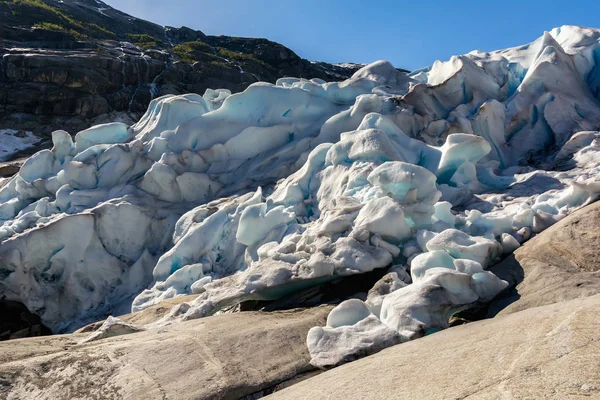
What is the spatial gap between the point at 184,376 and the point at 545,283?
3397mm

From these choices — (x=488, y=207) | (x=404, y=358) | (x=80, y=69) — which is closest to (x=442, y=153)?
(x=488, y=207)

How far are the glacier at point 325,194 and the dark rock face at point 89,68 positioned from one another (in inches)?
674

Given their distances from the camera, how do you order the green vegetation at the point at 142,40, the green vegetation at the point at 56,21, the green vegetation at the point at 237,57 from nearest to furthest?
1. the green vegetation at the point at 56,21
2. the green vegetation at the point at 142,40
3. the green vegetation at the point at 237,57

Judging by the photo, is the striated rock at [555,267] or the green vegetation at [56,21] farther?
the green vegetation at [56,21]

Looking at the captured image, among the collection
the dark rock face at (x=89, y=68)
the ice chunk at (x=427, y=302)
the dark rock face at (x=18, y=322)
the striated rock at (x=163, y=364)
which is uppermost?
the dark rock face at (x=89, y=68)

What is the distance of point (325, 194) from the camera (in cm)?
849

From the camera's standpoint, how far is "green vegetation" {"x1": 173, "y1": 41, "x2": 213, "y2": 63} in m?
36.6

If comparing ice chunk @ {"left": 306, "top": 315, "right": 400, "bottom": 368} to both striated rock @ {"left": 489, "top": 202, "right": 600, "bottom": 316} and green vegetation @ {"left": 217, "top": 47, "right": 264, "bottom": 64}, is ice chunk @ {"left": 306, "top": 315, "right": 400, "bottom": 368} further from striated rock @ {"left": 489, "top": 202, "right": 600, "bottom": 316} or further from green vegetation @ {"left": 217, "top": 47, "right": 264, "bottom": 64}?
green vegetation @ {"left": 217, "top": 47, "right": 264, "bottom": 64}

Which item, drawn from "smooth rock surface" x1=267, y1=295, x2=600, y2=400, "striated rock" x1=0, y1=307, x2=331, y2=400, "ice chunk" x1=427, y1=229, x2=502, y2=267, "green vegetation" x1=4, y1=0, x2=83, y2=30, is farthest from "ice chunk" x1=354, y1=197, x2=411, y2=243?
"green vegetation" x1=4, y1=0, x2=83, y2=30

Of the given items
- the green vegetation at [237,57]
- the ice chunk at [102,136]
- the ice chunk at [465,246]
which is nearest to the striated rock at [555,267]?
the ice chunk at [465,246]

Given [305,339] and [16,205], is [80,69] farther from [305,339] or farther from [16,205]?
[305,339]

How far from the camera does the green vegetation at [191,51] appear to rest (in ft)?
120

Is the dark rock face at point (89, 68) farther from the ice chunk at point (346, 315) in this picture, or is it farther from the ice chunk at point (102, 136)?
the ice chunk at point (346, 315)

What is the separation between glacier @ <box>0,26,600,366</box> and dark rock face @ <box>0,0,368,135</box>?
1712 centimetres
